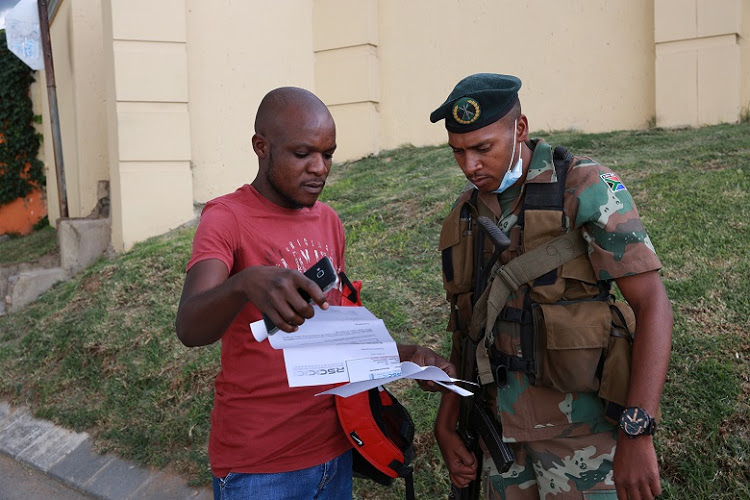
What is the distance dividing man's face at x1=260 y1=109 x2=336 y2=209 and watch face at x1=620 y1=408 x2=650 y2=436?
3.22ft

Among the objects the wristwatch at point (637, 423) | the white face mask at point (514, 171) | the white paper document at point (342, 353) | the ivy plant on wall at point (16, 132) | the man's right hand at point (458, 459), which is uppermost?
the ivy plant on wall at point (16, 132)

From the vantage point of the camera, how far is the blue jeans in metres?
1.82

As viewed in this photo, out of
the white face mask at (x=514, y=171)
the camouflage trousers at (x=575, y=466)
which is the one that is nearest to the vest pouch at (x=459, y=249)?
the white face mask at (x=514, y=171)

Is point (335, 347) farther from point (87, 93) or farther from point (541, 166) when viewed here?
point (87, 93)

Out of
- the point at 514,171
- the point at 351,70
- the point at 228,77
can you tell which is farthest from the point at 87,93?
the point at 514,171

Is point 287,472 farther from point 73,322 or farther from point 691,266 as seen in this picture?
point 73,322

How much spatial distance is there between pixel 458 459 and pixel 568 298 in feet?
2.06

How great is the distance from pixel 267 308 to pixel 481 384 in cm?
85

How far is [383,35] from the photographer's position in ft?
25.1

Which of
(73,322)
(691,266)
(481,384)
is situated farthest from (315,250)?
(73,322)

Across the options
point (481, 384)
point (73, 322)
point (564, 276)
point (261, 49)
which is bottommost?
point (73, 322)

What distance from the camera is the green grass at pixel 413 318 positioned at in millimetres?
2818

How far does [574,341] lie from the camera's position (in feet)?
5.78

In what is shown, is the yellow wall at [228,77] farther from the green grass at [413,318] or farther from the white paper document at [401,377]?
the white paper document at [401,377]
